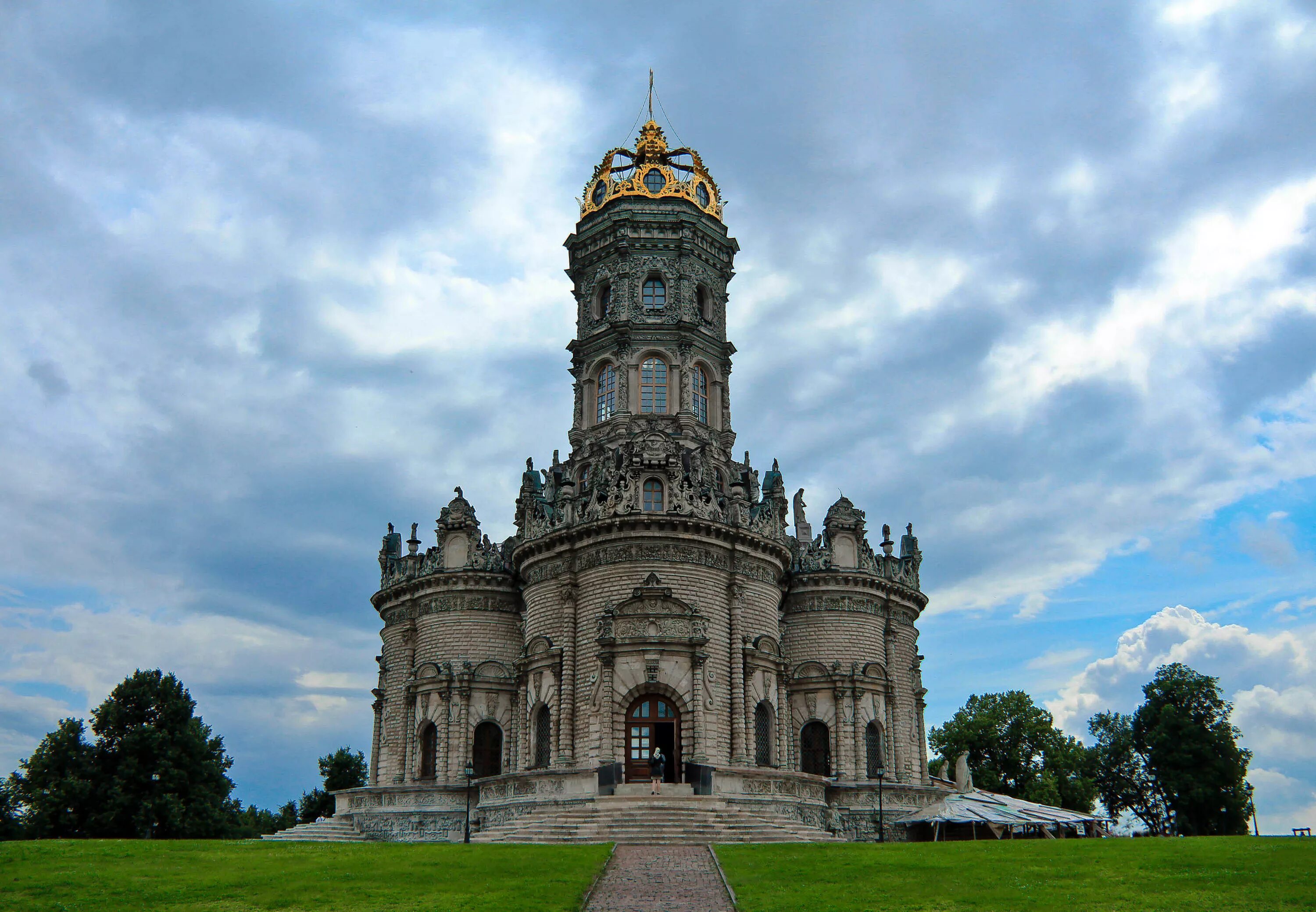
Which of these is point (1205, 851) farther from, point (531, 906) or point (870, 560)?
point (870, 560)

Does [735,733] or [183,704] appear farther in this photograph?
[183,704]

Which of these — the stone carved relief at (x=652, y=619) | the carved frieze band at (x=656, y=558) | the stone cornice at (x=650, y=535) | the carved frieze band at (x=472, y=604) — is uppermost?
the stone cornice at (x=650, y=535)

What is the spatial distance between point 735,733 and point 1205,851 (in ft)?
66.1

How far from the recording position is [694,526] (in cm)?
4278

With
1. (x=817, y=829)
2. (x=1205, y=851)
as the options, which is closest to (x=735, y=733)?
(x=817, y=829)

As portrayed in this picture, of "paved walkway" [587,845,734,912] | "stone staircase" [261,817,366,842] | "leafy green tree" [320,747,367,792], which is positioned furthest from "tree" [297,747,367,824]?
"paved walkway" [587,845,734,912]

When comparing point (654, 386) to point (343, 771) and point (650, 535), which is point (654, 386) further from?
point (343, 771)

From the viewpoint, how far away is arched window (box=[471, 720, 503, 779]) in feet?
158

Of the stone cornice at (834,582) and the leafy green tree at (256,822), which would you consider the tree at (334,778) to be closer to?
the leafy green tree at (256,822)

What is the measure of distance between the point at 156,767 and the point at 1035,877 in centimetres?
4490

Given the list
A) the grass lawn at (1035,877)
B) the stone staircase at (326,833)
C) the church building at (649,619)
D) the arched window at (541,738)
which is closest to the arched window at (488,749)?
the church building at (649,619)

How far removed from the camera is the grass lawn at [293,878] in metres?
18.0

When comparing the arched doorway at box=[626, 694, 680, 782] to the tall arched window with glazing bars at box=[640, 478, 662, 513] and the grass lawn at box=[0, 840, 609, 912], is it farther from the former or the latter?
the grass lawn at box=[0, 840, 609, 912]

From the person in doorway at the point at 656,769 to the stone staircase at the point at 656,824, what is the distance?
1.31 ft
